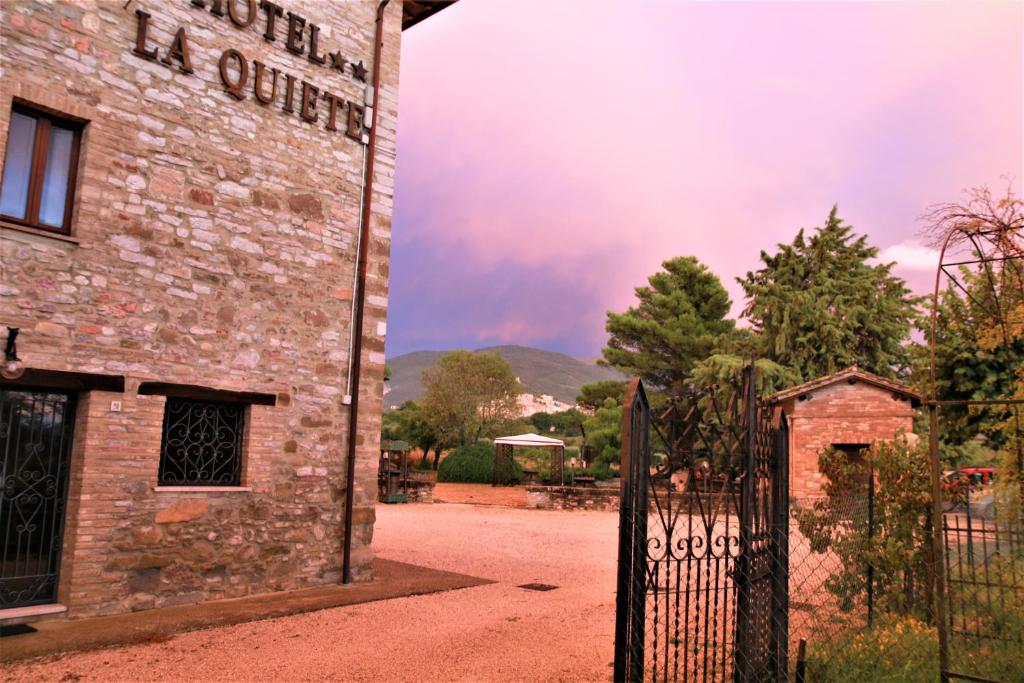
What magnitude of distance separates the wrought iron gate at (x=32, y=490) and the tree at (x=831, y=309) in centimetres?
2757

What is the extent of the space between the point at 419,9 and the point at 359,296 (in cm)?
411

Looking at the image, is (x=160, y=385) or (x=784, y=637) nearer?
(x=784, y=637)

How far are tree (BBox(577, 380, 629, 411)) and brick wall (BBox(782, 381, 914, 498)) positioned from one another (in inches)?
598

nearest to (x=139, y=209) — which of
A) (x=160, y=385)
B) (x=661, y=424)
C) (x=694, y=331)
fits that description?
(x=160, y=385)

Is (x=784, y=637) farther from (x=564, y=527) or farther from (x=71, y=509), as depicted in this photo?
(x=564, y=527)

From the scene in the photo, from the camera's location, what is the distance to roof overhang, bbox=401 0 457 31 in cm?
1002

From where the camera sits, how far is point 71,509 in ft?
22.2

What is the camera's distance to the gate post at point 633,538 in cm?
383

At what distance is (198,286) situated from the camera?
7.69 meters

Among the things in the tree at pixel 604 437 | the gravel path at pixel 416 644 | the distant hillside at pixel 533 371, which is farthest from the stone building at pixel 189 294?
the distant hillside at pixel 533 371

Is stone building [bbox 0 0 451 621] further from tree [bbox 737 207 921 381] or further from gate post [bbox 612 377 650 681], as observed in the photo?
tree [bbox 737 207 921 381]

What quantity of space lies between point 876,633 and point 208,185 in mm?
7412

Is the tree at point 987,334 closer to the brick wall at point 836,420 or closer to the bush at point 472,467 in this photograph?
the brick wall at point 836,420

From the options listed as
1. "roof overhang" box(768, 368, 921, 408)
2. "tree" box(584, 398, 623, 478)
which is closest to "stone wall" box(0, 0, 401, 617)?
"roof overhang" box(768, 368, 921, 408)
